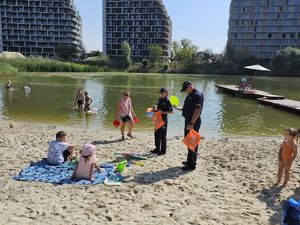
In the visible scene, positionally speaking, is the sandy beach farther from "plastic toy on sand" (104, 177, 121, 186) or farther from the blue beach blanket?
the blue beach blanket

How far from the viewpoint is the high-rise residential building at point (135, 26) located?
475 feet

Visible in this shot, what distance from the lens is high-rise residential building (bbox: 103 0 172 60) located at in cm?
14488

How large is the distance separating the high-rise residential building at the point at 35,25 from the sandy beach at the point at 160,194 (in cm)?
13785

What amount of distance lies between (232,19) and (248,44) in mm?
13454

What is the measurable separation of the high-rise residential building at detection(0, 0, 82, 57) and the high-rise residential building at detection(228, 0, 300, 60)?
243 feet

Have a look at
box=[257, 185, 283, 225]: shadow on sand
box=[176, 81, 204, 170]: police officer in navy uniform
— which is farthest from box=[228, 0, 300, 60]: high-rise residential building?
box=[257, 185, 283, 225]: shadow on sand

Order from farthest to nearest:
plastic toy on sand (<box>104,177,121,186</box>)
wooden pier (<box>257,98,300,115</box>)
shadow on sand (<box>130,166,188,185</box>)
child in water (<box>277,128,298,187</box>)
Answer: wooden pier (<box>257,98,300,115</box>), shadow on sand (<box>130,166,188,185</box>), child in water (<box>277,128,298,187</box>), plastic toy on sand (<box>104,177,121,186</box>)

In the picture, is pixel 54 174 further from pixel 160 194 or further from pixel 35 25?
pixel 35 25

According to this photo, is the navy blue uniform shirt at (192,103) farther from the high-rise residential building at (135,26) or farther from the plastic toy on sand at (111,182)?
the high-rise residential building at (135,26)

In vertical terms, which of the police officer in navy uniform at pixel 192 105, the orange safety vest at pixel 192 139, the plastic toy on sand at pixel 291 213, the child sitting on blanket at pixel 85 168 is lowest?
the child sitting on blanket at pixel 85 168

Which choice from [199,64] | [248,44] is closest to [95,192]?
[199,64]

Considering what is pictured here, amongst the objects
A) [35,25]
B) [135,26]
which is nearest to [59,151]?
[135,26]

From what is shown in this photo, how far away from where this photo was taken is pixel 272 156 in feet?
35.2

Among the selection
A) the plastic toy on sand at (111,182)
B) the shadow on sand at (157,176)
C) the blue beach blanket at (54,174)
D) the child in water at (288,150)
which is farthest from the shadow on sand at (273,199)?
the blue beach blanket at (54,174)
